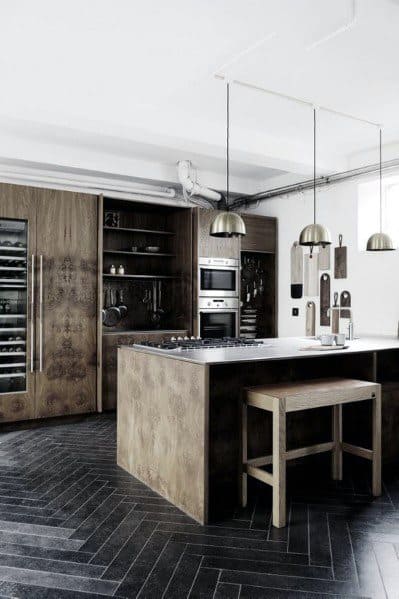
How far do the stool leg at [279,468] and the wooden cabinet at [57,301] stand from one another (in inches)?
127

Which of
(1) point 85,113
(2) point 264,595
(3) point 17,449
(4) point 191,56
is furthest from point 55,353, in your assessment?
(2) point 264,595

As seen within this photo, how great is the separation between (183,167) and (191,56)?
260cm

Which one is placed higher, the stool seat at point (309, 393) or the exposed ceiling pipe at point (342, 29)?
the exposed ceiling pipe at point (342, 29)

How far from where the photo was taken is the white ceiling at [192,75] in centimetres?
330

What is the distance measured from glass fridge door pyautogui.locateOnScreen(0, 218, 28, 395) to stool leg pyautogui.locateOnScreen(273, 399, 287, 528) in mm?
3346

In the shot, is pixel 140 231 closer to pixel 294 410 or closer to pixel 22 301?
pixel 22 301

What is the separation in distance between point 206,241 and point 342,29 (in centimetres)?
349

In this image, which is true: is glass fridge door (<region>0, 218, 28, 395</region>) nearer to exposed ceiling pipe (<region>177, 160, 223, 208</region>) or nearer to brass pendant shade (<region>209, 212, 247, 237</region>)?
exposed ceiling pipe (<region>177, 160, 223, 208</region>)

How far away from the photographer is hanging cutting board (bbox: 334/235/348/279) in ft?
20.4

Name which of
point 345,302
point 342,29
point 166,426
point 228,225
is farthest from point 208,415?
point 345,302

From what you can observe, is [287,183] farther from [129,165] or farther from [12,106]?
[12,106]

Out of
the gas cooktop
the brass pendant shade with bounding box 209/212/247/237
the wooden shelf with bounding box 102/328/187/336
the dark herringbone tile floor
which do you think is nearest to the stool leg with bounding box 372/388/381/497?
the dark herringbone tile floor

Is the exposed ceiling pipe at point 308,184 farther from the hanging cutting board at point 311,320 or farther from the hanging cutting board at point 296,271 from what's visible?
the hanging cutting board at point 311,320

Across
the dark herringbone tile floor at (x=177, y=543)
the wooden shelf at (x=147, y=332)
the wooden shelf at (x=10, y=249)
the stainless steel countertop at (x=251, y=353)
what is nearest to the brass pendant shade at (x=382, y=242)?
the stainless steel countertop at (x=251, y=353)
